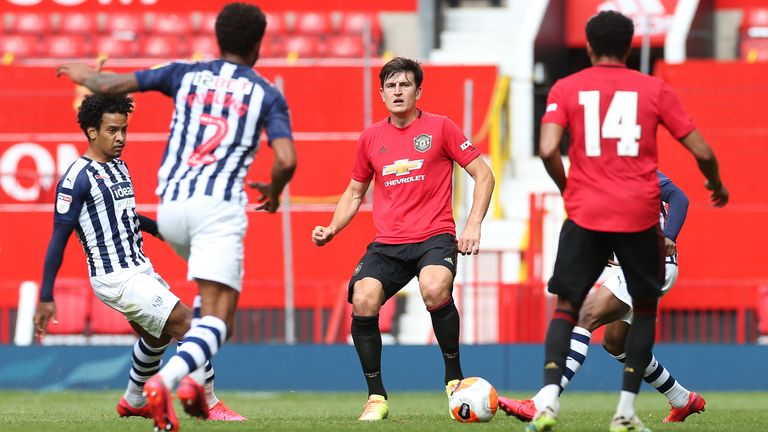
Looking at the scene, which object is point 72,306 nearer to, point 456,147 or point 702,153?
point 456,147

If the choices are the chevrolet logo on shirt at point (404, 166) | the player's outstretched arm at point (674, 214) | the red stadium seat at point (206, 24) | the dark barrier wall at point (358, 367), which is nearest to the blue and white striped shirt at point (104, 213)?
the chevrolet logo on shirt at point (404, 166)

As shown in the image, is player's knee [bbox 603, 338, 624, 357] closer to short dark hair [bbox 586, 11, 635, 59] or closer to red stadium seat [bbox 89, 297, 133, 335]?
short dark hair [bbox 586, 11, 635, 59]

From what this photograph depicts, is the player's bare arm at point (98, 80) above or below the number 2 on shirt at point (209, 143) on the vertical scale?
above

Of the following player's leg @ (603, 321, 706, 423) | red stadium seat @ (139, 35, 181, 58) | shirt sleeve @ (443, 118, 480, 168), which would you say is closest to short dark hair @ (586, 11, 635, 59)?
shirt sleeve @ (443, 118, 480, 168)

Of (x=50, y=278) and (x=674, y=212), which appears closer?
(x=50, y=278)

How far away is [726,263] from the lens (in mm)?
15305

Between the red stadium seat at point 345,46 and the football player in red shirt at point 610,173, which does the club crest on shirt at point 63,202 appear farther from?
the red stadium seat at point 345,46

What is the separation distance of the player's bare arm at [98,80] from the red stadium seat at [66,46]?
13237 millimetres

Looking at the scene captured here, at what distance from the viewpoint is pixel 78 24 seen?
19859mm

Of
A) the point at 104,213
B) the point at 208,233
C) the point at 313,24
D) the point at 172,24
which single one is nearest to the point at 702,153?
the point at 208,233

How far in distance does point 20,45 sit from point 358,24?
489cm

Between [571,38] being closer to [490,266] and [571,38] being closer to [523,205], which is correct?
[523,205]

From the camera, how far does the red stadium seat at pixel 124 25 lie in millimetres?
19312

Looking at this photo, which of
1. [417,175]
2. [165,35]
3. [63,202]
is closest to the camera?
[63,202]
